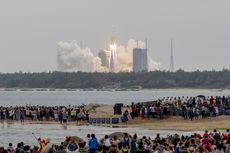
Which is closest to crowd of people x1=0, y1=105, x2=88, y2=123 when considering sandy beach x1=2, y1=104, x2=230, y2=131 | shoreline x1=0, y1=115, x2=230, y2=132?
sandy beach x1=2, y1=104, x2=230, y2=131

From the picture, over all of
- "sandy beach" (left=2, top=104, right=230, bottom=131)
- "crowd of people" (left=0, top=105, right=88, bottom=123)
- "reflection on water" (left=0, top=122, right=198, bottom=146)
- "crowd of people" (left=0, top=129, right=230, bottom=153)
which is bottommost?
"reflection on water" (left=0, top=122, right=198, bottom=146)

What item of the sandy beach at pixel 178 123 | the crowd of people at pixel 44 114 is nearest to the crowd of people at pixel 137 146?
the sandy beach at pixel 178 123

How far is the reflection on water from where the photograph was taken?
2057 inches

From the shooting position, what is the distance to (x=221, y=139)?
115 feet

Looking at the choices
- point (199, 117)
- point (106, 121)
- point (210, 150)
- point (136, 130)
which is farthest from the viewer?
point (106, 121)

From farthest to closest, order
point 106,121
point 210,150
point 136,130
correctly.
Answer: point 106,121 → point 136,130 → point 210,150

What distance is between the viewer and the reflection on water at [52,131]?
171 ft

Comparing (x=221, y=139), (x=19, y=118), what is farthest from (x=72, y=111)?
(x=221, y=139)

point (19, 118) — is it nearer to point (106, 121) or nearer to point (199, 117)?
point (106, 121)

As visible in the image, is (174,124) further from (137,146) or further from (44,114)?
(137,146)

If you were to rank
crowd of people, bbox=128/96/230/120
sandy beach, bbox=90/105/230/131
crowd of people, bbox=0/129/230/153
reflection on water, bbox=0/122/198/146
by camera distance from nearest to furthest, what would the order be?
1. crowd of people, bbox=0/129/230/153
2. reflection on water, bbox=0/122/198/146
3. sandy beach, bbox=90/105/230/131
4. crowd of people, bbox=128/96/230/120

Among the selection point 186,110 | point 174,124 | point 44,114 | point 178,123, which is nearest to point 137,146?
point 174,124

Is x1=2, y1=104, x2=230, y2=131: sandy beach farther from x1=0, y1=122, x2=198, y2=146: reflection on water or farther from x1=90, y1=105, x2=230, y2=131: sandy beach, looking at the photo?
x1=0, y1=122, x2=198, y2=146: reflection on water

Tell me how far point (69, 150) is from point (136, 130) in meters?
24.0
